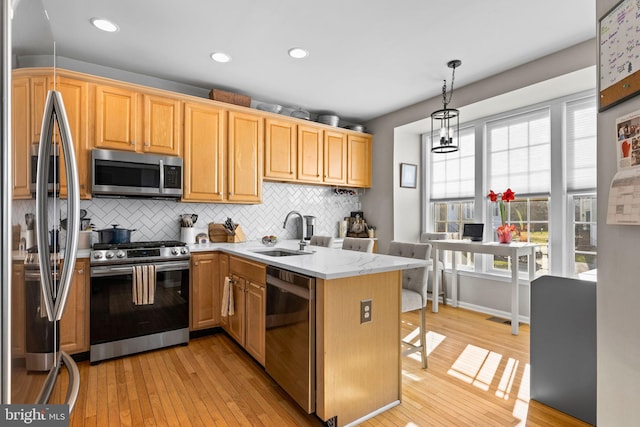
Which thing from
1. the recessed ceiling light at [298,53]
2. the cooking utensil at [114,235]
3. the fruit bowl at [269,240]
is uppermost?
the recessed ceiling light at [298,53]

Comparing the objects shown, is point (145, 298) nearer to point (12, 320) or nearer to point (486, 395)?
point (12, 320)

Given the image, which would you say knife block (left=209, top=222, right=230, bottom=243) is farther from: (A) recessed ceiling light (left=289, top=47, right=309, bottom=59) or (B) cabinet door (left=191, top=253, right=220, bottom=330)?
(A) recessed ceiling light (left=289, top=47, right=309, bottom=59)

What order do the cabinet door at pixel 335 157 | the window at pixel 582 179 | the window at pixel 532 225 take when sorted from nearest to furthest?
1. the window at pixel 582 179
2. the window at pixel 532 225
3. the cabinet door at pixel 335 157

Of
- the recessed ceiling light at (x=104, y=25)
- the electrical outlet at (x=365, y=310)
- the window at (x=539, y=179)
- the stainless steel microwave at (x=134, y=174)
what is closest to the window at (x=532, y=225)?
the window at (x=539, y=179)

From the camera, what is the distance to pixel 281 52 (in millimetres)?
2963

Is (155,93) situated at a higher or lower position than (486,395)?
higher

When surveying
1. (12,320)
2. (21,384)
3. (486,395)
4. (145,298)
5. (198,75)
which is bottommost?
(486,395)

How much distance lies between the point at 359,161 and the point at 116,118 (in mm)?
3160

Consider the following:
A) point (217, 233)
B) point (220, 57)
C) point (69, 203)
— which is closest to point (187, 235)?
point (217, 233)

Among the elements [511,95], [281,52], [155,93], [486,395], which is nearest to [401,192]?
[511,95]

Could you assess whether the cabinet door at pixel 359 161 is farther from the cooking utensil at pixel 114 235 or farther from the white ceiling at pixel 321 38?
the cooking utensil at pixel 114 235

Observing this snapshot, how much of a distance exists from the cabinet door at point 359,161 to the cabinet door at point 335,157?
0.32ft

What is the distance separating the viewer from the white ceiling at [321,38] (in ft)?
7.63

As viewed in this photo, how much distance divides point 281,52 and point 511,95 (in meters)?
2.44
